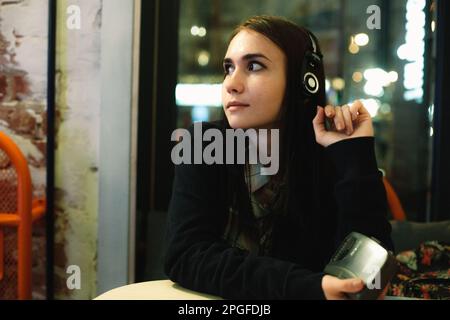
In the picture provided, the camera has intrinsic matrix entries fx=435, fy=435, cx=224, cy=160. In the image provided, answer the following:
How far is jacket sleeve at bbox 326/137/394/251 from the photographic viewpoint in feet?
2.54

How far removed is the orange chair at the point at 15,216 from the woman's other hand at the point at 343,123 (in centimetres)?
84

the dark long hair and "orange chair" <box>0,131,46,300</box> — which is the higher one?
the dark long hair

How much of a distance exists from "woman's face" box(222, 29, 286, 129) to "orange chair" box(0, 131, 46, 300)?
73cm

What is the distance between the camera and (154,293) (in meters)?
0.67

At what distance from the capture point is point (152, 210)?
66.0 inches

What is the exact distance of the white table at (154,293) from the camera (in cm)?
64

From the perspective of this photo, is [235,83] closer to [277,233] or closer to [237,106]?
[237,106]

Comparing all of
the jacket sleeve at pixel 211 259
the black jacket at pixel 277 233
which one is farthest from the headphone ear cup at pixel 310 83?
the jacket sleeve at pixel 211 259

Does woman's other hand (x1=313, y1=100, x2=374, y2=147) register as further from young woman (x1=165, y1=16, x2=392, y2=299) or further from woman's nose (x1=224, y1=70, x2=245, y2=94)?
woman's nose (x1=224, y1=70, x2=245, y2=94)

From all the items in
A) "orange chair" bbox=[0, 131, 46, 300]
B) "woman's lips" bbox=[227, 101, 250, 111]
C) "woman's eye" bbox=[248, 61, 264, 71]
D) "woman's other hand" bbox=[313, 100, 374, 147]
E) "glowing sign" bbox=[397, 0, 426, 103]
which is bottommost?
"orange chair" bbox=[0, 131, 46, 300]

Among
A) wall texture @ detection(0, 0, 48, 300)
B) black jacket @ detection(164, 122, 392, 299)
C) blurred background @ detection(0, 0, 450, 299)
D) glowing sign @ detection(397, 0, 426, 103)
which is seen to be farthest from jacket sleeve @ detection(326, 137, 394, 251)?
glowing sign @ detection(397, 0, 426, 103)

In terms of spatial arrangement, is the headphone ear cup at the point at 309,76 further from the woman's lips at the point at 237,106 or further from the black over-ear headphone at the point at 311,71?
the woman's lips at the point at 237,106

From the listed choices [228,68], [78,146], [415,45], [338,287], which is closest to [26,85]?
[78,146]
